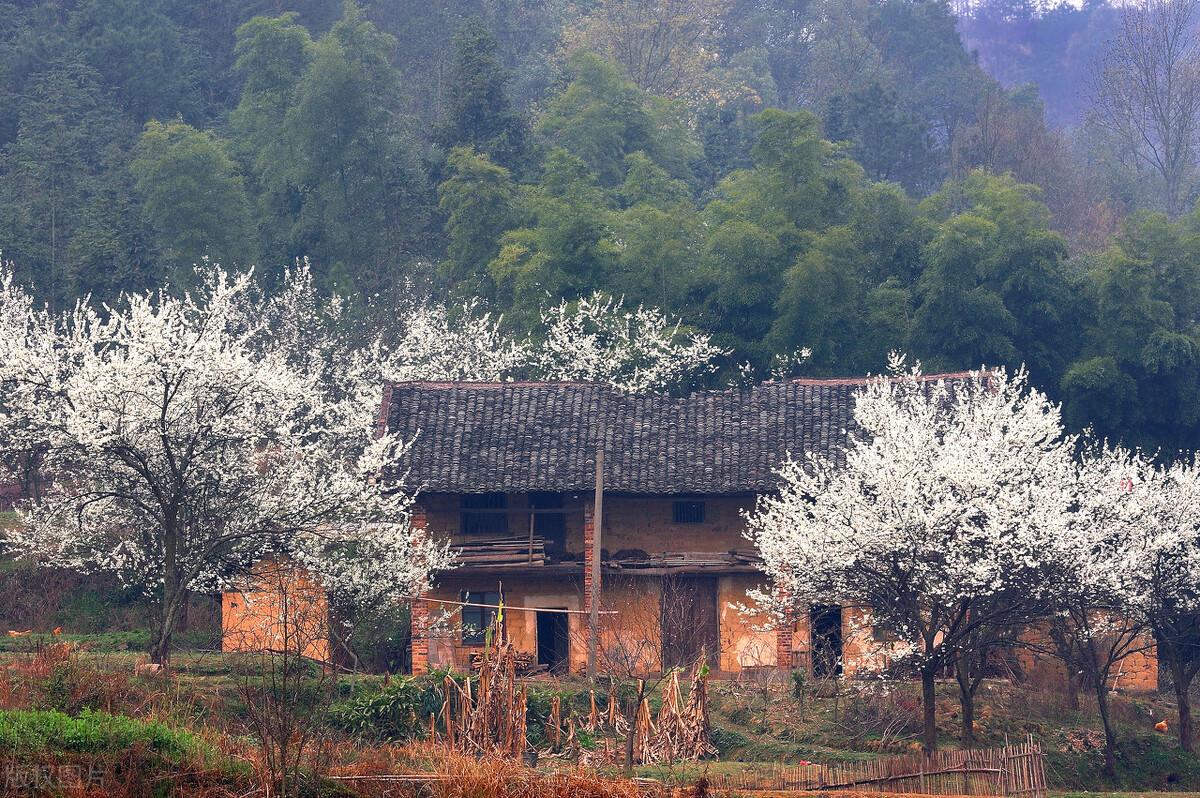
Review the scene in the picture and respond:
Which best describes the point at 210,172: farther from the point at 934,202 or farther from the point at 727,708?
the point at 727,708

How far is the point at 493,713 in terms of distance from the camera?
2155 centimetres

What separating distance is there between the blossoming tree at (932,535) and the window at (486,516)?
7446mm

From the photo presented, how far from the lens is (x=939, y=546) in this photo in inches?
1013

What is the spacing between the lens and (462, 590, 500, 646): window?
108ft

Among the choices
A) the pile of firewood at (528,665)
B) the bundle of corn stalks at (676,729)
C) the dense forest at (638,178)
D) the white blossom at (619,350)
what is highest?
the dense forest at (638,178)

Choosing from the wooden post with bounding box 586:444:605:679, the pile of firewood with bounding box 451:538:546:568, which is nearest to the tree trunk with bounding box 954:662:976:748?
the wooden post with bounding box 586:444:605:679

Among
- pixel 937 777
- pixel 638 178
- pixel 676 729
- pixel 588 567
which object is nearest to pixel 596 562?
pixel 588 567

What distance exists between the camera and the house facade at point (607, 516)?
105 ft

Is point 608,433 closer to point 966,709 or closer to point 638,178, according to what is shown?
point 966,709

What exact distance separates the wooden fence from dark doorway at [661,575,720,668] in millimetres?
10059

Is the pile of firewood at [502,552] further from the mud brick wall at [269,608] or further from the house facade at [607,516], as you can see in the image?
the mud brick wall at [269,608]

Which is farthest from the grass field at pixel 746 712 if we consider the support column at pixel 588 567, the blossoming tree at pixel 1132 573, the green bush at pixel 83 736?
the support column at pixel 588 567

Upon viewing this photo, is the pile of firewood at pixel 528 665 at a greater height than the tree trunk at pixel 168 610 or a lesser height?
lesser

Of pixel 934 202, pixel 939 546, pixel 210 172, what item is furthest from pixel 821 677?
pixel 210 172
